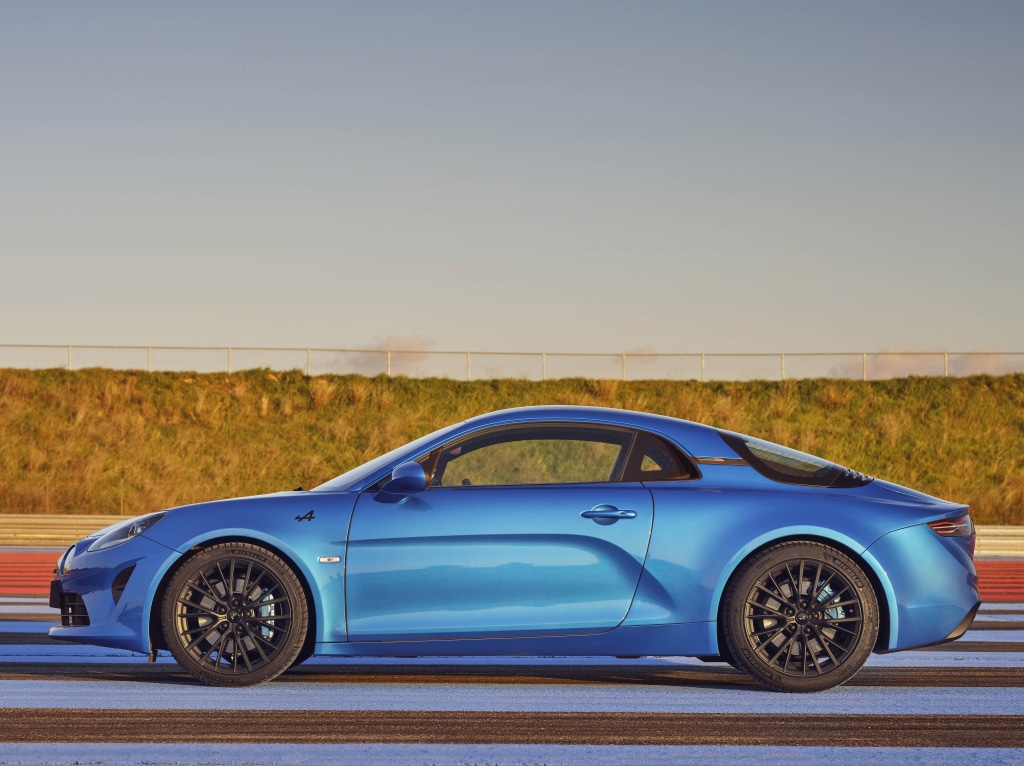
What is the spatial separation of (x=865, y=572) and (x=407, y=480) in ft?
7.85

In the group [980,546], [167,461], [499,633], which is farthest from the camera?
[167,461]

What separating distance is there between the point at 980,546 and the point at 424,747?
41.4 feet

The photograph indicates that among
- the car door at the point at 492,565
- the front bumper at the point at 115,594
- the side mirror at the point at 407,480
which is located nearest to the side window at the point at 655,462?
the car door at the point at 492,565

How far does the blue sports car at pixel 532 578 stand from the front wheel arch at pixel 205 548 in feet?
0.04

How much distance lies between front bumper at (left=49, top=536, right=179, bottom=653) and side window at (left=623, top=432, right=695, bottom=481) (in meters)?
2.43

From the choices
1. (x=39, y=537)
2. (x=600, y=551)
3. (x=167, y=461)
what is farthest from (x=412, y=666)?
(x=167, y=461)

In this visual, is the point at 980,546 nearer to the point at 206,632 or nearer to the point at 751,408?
the point at 206,632

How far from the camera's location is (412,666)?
704 centimetres

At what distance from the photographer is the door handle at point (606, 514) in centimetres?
620

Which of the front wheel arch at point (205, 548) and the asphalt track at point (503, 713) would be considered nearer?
the asphalt track at point (503, 713)

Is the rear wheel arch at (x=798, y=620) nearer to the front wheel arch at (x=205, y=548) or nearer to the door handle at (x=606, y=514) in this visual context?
the door handle at (x=606, y=514)

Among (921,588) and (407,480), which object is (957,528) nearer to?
(921,588)

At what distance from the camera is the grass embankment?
104 ft

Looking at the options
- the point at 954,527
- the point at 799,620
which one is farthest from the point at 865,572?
the point at 954,527
